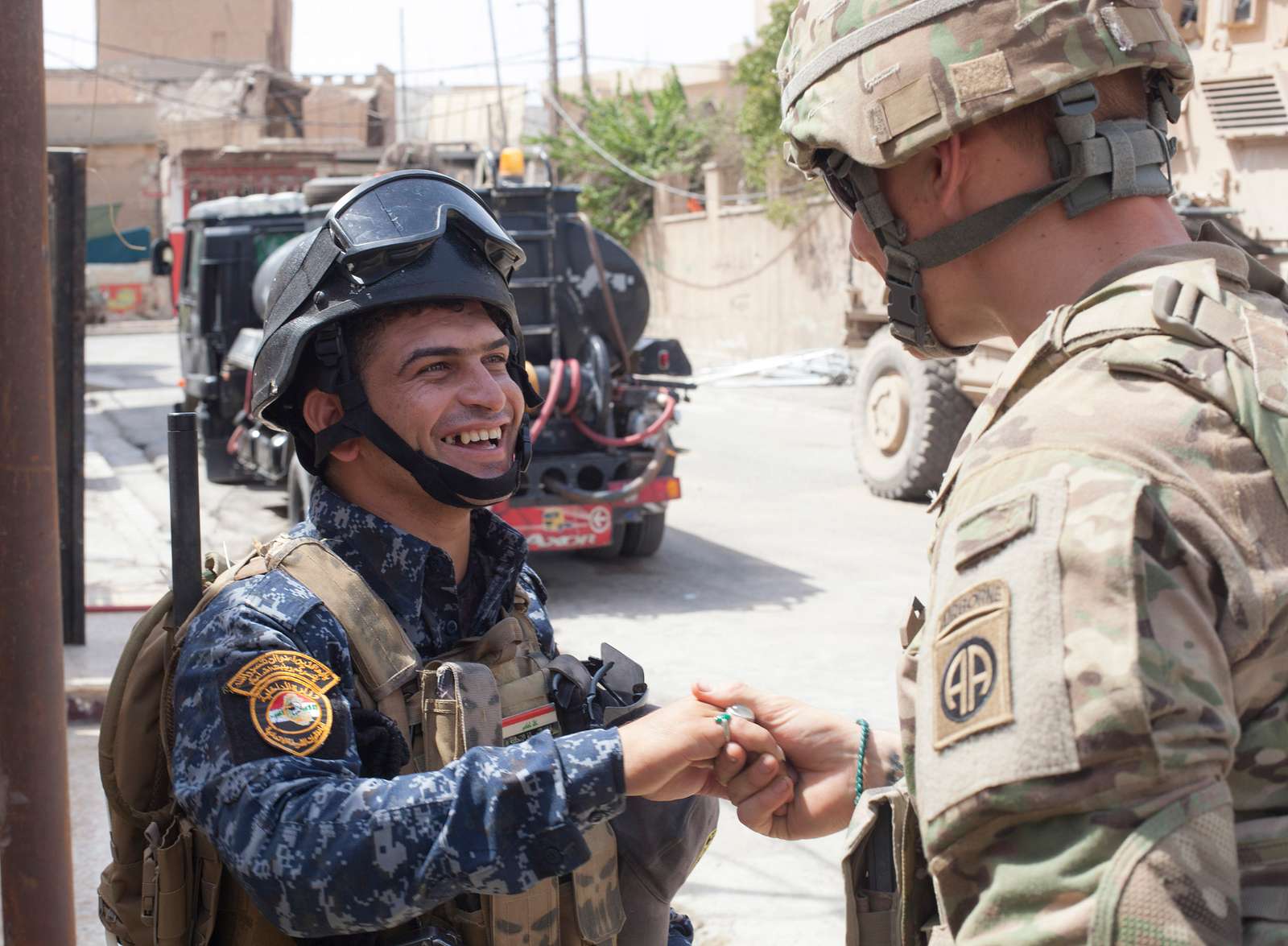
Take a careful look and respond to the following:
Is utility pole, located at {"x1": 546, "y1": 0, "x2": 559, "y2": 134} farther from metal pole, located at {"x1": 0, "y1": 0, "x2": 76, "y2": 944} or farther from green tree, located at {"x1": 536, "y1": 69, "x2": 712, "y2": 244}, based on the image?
metal pole, located at {"x1": 0, "y1": 0, "x2": 76, "y2": 944}

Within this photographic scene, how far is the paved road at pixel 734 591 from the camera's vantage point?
14.5 feet

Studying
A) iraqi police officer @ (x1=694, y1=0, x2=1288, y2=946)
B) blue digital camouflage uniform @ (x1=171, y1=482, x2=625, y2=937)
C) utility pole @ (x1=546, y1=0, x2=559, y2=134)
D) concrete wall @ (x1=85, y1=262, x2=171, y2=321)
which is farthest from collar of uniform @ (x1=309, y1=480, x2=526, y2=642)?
concrete wall @ (x1=85, y1=262, x2=171, y2=321)

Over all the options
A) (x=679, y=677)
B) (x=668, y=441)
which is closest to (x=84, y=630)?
(x=679, y=677)

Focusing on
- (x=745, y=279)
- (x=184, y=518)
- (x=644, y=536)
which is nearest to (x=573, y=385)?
(x=644, y=536)

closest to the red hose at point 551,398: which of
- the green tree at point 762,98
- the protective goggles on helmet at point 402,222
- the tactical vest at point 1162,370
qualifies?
the protective goggles on helmet at point 402,222

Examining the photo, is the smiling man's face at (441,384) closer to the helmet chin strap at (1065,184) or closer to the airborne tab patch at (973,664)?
the helmet chin strap at (1065,184)

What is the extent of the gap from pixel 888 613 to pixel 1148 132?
6206mm

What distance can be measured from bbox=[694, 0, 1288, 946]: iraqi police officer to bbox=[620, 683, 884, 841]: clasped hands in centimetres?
29

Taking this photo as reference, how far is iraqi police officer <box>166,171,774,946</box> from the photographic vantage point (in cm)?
169

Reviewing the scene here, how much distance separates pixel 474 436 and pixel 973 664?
1.18 meters

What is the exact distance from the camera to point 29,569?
264 cm

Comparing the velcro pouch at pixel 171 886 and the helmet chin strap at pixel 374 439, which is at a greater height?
the helmet chin strap at pixel 374 439

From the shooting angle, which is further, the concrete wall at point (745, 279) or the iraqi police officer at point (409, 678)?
the concrete wall at point (745, 279)

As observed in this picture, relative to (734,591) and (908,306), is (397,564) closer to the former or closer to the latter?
(908,306)
